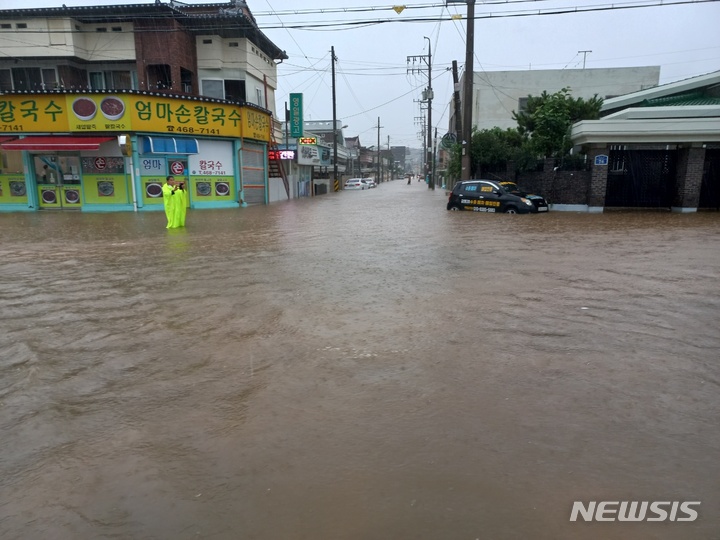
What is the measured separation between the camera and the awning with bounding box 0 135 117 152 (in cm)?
2138

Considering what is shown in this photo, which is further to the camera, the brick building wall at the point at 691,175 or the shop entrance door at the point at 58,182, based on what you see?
the shop entrance door at the point at 58,182

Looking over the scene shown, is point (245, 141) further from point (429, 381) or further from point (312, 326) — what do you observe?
point (429, 381)

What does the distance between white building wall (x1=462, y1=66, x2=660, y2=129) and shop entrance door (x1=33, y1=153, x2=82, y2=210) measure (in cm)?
3051

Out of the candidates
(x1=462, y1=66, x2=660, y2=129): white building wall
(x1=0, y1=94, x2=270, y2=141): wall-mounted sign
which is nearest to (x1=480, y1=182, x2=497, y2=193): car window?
(x1=0, y1=94, x2=270, y2=141): wall-mounted sign

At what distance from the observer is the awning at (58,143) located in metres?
21.4

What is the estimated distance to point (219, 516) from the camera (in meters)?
2.80

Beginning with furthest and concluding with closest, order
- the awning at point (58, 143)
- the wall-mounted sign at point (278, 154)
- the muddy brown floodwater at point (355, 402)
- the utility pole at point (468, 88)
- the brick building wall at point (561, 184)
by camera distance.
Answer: the wall-mounted sign at point (278, 154)
the utility pole at point (468, 88)
the brick building wall at point (561, 184)
the awning at point (58, 143)
the muddy brown floodwater at point (355, 402)

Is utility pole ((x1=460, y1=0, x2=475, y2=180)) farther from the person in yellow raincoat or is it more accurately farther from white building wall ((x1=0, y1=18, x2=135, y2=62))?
white building wall ((x1=0, y1=18, x2=135, y2=62))

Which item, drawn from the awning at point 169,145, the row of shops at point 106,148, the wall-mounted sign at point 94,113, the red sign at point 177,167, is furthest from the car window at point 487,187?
the red sign at point 177,167

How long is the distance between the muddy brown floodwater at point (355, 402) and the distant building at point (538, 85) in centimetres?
3635

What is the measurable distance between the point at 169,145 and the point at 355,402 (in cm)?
2168

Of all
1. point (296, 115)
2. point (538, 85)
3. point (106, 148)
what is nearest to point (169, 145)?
point (106, 148)

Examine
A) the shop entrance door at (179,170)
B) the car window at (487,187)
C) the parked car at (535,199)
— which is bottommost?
the parked car at (535,199)

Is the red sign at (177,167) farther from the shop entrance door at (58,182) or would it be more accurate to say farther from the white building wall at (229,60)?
the white building wall at (229,60)
